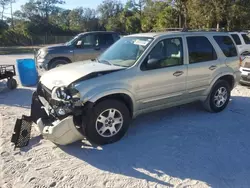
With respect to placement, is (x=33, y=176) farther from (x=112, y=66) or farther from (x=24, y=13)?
(x=24, y=13)

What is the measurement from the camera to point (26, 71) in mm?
8734

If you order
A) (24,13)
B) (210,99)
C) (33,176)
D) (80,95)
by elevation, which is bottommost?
(33,176)

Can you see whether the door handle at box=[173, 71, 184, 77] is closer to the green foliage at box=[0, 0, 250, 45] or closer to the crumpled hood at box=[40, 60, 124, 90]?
the crumpled hood at box=[40, 60, 124, 90]

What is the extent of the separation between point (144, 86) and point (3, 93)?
5335 millimetres

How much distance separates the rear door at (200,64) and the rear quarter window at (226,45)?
271mm

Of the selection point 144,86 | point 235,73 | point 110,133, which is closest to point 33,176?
point 110,133

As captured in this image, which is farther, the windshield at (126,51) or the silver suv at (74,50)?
the silver suv at (74,50)

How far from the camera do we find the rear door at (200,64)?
5.02 m

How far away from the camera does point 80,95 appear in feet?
12.4

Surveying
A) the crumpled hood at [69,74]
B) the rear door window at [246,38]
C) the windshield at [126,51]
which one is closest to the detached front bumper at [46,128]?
the crumpled hood at [69,74]

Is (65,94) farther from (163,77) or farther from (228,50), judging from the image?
(228,50)

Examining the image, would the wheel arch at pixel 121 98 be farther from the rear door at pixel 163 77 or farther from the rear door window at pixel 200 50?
the rear door window at pixel 200 50

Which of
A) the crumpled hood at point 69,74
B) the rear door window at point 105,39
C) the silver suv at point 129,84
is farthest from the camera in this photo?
the rear door window at point 105,39

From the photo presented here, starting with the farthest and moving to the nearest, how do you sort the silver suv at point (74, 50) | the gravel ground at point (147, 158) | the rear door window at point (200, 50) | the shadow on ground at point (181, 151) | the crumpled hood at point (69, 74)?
the silver suv at point (74, 50)
the rear door window at point (200, 50)
the crumpled hood at point (69, 74)
the shadow on ground at point (181, 151)
the gravel ground at point (147, 158)
